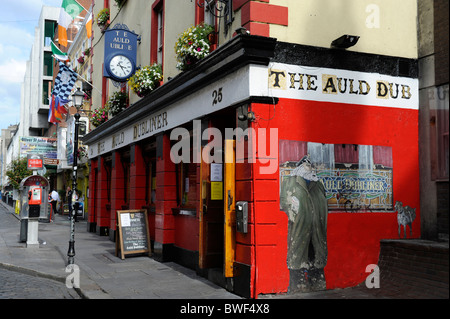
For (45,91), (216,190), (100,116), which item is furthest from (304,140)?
(45,91)

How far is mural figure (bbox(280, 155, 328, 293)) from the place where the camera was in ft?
25.4

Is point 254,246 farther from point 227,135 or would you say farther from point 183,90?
point 183,90

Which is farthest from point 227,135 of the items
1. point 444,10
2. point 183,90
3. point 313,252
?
point 444,10

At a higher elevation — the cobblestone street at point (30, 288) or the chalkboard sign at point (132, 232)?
the chalkboard sign at point (132, 232)

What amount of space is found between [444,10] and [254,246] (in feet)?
18.4

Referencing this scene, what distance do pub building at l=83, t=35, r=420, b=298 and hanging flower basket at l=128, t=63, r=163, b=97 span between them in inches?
101

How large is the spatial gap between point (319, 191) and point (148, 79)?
635cm

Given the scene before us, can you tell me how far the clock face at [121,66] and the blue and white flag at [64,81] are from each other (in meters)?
7.91

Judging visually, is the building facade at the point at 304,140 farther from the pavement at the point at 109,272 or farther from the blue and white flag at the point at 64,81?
the blue and white flag at the point at 64,81

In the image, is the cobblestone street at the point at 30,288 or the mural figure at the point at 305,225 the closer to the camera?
the mural figure at the point at 305,225

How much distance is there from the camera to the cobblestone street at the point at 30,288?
26.2 feet

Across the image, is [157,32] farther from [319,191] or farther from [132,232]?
[319,191]

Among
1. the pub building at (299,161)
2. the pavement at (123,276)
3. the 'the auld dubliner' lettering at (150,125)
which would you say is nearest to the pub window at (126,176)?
the pavement at (123,276)

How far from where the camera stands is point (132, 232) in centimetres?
1244
